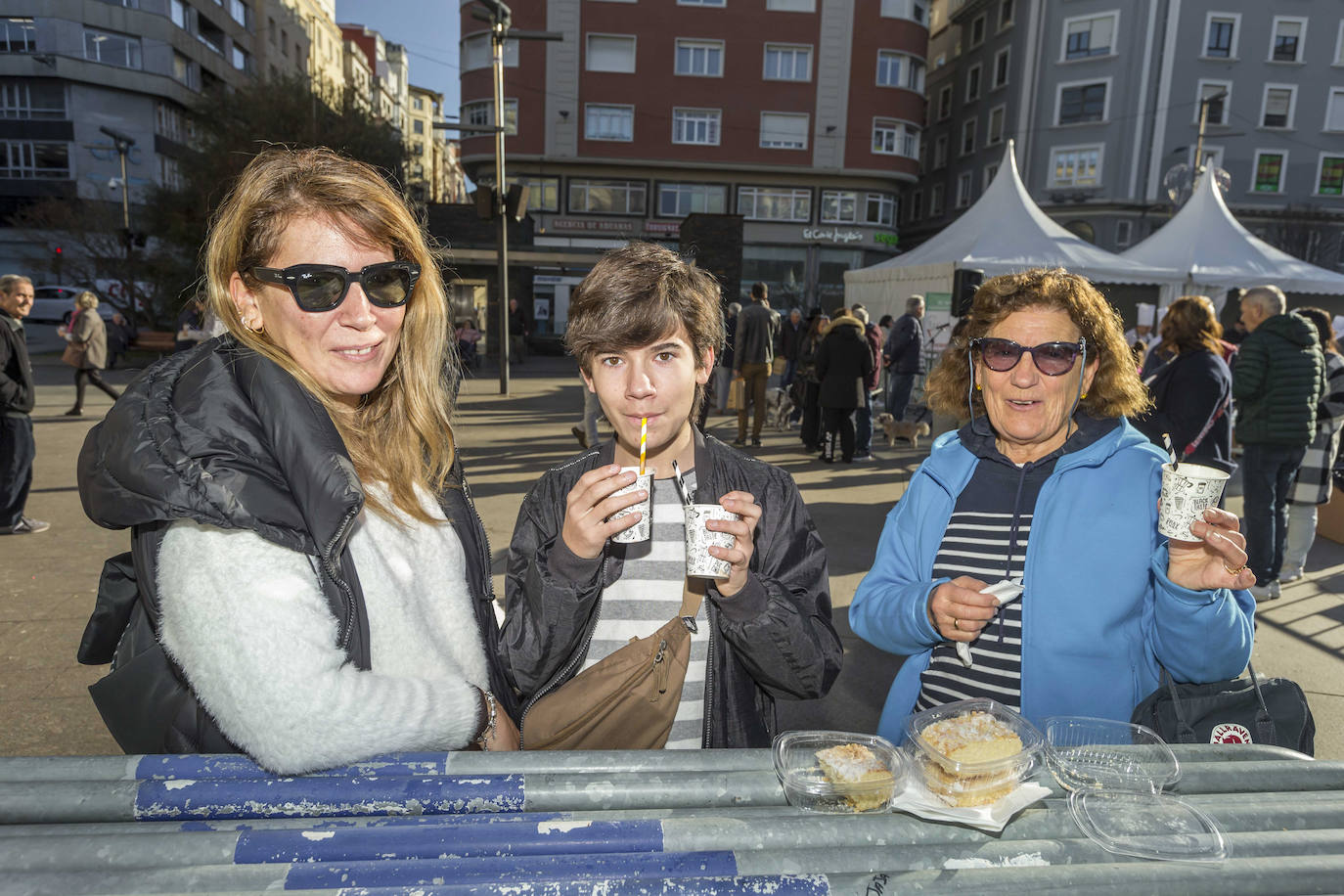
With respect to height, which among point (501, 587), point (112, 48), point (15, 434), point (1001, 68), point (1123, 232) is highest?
point (1001, 68)

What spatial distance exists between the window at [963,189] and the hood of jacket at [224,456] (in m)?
43.4

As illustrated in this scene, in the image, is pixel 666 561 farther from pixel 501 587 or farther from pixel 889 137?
pixel 889 137

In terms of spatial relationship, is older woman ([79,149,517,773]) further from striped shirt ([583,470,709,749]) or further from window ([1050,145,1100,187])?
window ([1050,145,1100,187])

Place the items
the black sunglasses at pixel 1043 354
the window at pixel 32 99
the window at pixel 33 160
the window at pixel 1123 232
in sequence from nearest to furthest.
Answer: the black sunglasses at pixel 1043 354
the window at pixel 1123 232
the window at pixel 32 99
the window at pixel 33 160

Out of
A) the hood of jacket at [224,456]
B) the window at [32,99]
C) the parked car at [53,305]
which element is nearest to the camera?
the hood of jacket at [224,456]

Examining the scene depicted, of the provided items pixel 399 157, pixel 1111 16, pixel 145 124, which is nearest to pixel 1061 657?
pixel 399 157

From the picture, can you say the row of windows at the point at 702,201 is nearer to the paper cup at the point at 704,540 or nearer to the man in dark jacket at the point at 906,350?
the man in dark jacket at the point at 906,350

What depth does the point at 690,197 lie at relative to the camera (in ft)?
115

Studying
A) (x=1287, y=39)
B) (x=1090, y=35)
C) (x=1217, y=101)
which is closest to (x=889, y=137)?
(x=1090, y=35)

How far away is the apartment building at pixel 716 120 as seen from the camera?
33750mm

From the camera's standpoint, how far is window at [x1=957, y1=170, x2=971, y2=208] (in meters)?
40.3

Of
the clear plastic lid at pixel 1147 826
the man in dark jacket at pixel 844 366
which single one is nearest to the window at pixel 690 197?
the man in dark jacket at pixel 844 366

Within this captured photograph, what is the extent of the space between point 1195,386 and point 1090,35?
3713cm

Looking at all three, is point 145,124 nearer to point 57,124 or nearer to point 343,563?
point 57,124
